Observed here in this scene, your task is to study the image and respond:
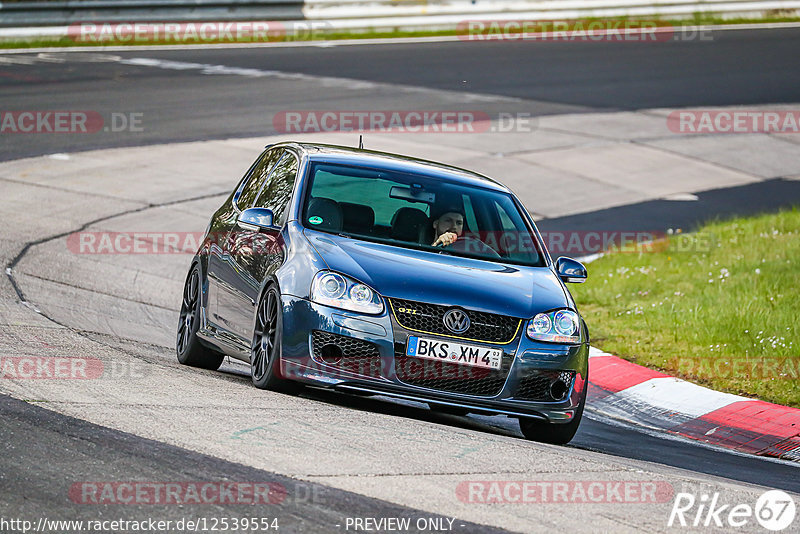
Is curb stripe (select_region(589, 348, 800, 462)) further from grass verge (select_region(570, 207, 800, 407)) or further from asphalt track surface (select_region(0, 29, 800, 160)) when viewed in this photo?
asphalt track surface (select_region(0, 29, 800, 160))

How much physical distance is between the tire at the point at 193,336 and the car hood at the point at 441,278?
1673 mm

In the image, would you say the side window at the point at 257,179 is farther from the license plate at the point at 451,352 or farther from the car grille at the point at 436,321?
the license plate at the point at 451,352

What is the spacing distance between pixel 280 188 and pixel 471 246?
4.68 feet

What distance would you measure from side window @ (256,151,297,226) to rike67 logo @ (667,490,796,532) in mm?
3528

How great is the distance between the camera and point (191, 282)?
31.8ft

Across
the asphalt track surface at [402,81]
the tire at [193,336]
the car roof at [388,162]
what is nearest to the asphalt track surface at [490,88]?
the asphalt track surface at [402,81]

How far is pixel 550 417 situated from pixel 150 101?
641 inches

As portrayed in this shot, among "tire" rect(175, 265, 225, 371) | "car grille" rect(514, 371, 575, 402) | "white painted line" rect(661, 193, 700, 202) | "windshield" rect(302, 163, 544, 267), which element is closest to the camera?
"car grille" rect(514, 371, 575, 402)

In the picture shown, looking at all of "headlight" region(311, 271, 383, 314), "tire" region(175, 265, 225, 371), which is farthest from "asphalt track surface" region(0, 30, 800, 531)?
"tire" region(175, 265, 225, 371)

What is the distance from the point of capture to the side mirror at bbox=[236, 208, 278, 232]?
8.20 meters

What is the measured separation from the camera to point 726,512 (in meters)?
5.80

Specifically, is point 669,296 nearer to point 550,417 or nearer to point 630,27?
point 550,417

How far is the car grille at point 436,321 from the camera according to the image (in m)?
7.28

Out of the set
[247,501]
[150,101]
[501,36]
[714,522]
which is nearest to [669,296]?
[714,522]
